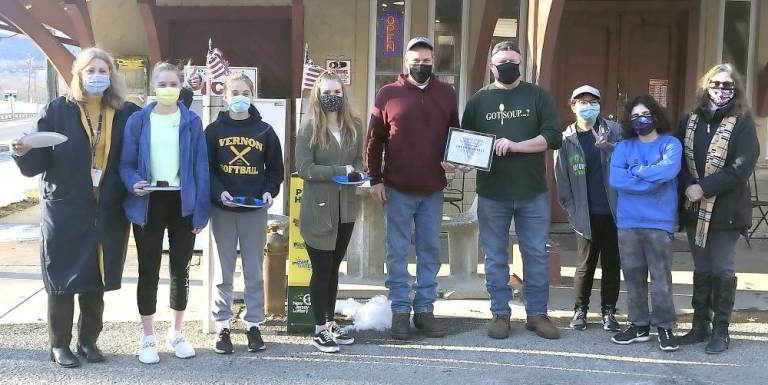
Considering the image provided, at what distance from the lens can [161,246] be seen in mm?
4359

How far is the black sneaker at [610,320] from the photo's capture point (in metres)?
5.03

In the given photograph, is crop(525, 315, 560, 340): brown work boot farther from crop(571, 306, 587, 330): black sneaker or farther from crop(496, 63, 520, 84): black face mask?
crop(496, 63, 520, 84): black face mask

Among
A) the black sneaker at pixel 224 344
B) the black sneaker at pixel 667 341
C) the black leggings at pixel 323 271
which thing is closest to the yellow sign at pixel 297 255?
the black leggings at pixel 323 271

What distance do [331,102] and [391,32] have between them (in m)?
4.07

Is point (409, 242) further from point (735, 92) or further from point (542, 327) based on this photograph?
point (735, 92)

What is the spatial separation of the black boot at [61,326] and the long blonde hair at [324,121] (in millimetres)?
1724


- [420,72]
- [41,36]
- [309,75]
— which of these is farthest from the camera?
[41,36]

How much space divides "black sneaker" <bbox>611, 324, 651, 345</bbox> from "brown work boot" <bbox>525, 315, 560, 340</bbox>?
0.39 meters

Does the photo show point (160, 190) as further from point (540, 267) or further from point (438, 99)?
point (540, 267)

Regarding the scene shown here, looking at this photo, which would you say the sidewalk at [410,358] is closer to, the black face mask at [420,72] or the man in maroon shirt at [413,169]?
the man in maroon shirt at [413,169]

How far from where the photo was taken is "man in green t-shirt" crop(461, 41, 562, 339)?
Result: 4.71m

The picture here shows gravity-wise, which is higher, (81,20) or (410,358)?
(81,20)

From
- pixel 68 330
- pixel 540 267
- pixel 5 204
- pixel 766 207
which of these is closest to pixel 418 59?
pixel 540 267

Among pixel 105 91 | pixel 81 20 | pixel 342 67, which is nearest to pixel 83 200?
pixel 105 91
